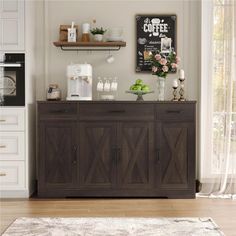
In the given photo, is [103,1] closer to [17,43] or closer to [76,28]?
[76,28]

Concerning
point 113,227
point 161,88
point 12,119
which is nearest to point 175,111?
point 161,88

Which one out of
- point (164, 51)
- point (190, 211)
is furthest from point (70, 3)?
point (190, 211)

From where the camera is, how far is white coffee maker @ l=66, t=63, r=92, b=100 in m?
5.02

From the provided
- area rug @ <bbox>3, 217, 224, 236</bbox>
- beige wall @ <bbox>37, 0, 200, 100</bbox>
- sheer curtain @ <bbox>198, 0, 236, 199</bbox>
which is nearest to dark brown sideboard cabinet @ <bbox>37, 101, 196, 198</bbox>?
sheer curtain @ <bbox>198, 0, 236, 199</bbox>

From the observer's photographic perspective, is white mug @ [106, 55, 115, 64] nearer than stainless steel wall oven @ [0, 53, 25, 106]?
No

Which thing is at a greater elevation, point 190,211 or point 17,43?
point 17,43

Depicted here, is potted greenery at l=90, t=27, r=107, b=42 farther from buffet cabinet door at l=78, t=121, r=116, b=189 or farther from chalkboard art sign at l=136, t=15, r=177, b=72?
buffet cabinet door at l=78, t=121, r=116, b=189

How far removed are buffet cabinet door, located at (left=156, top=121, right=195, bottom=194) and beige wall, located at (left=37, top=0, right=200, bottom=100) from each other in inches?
22.9

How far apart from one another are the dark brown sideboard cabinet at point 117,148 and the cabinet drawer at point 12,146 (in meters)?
0.21

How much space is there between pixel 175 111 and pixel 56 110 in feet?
3.98

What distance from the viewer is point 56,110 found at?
488 cm

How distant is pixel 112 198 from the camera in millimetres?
4914

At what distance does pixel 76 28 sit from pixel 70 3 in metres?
0.33

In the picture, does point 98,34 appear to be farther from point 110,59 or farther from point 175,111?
point 175,111
